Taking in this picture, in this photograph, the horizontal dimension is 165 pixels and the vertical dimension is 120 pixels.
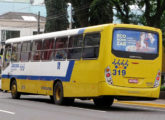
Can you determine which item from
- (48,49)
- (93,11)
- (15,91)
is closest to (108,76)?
(48,49)

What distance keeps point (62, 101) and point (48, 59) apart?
8.22ft

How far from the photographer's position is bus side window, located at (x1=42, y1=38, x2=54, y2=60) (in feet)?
81.5

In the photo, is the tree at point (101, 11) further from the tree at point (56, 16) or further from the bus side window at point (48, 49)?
the tree at point (56, 16)

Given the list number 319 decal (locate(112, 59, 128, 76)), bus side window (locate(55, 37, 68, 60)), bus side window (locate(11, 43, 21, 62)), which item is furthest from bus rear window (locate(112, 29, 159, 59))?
bus side window (locate(11, 43, 21, 62))

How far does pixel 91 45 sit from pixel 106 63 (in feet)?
4.23

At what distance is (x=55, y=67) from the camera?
2431 cm

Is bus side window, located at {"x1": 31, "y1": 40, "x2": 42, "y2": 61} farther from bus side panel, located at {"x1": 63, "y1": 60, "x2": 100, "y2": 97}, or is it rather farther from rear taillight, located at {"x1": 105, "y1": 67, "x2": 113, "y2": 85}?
rear taillight, located at {"x1": 105, "y1": 67, "x2": 113, "y2": 85}

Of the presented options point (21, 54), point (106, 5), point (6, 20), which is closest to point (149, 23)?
point (106, 5)

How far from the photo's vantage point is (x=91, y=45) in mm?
21266

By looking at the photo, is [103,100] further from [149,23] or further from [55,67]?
[149,23]

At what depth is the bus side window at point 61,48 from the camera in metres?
23.5

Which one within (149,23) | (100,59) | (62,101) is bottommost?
(62,101)

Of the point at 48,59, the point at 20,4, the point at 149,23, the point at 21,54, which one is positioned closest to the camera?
the point at 48,59

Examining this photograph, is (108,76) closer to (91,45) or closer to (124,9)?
(91,45)
